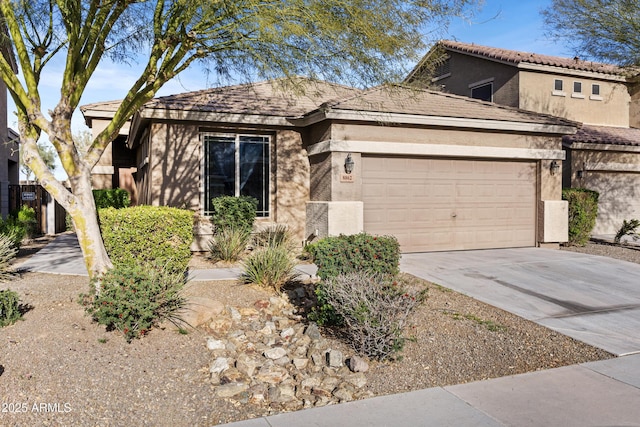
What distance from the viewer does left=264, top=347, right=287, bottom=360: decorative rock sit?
5895 millimetres

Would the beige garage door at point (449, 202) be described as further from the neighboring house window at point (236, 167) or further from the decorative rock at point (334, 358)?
the decorative rock at point (334, 358)

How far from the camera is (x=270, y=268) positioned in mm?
8500

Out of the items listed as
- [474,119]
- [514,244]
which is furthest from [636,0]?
[514,244]

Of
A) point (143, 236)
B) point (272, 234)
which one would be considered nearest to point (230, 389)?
point (143, 236)

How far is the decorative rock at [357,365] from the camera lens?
5.39 metres

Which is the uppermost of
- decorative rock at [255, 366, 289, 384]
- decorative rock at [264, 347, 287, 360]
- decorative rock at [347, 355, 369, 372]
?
decorative rock at [347, 355, 369, 372]

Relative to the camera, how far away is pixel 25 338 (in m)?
5.68

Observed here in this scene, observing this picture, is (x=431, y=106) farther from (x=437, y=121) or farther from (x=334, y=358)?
(x=334, y=358)

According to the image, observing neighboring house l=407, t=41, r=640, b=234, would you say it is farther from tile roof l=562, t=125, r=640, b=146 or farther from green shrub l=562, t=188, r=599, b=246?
green shrub l=562, t=188, r=599, b=246

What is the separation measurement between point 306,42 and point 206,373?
565 cm

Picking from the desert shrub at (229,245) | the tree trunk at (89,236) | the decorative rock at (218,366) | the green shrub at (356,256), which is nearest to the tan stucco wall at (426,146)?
the desert shrub at (229,245)

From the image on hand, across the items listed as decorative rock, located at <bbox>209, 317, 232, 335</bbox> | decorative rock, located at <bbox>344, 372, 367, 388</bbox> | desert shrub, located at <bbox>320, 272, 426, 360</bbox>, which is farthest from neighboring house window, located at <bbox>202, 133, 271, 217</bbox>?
decorative rock, located at <bbox>344, 372, 367, 388</bbox>

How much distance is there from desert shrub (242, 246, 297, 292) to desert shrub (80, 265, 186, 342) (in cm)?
236

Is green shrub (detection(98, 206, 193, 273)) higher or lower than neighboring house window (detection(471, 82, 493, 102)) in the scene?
lower
